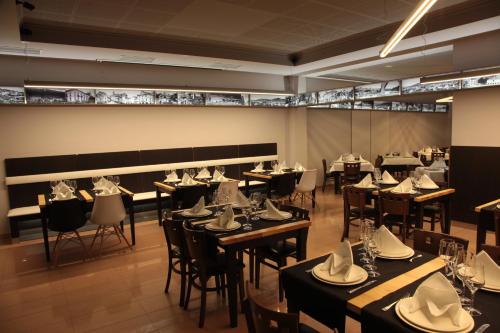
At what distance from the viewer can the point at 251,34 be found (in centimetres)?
607

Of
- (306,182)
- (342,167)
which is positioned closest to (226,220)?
(306,182)

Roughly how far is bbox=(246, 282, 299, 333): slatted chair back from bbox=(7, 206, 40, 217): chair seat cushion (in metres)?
5.71

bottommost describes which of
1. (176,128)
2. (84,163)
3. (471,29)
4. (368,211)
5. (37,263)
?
(37,263)

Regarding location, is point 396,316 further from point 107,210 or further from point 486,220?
point 107,210

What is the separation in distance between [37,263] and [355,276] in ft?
15.8

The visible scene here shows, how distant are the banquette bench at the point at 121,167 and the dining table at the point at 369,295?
550 cm

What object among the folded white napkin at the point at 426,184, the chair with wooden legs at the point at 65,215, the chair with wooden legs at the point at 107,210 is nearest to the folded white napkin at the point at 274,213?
the chair with wooden legs at the point at 107,210

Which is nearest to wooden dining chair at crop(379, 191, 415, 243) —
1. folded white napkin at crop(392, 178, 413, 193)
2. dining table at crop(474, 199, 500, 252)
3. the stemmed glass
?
folded white napkin at crop(392, 178, 413, 193)

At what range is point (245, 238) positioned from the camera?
122 inches

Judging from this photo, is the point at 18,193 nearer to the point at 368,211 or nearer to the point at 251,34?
the point at 251,34

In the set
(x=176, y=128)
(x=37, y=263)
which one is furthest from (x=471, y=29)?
(x=37, y=263)

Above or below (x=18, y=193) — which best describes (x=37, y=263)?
below

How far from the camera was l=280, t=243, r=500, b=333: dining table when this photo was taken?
1710mm

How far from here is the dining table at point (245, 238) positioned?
3.07 metres
